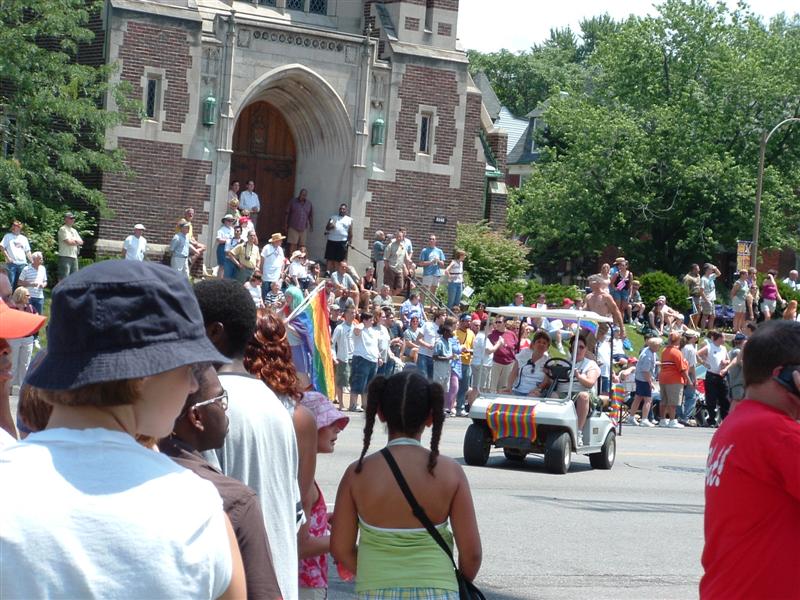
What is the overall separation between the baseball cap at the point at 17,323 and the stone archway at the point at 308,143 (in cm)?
3159

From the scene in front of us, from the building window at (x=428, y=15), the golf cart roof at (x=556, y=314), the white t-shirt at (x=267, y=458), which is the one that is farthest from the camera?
the building window at (x=428, y=15)

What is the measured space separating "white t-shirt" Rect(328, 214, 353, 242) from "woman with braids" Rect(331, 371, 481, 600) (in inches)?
1118

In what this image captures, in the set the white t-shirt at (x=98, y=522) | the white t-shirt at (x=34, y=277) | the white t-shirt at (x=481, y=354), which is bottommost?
the white t-shirt at (x=481, y=354)

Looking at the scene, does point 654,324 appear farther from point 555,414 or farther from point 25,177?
point 555,414

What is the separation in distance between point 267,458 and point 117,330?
75.0 inches

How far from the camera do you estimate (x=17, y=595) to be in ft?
7.10

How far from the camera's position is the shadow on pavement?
12.9 m

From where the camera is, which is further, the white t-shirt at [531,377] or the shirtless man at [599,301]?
the shirtless man at [599,301]

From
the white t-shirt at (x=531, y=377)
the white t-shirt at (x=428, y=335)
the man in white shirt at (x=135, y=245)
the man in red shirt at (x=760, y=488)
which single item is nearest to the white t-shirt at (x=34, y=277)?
the man in white shirt at (x=135, y=245)

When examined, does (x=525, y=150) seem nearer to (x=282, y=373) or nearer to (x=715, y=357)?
(x=715, y=357)

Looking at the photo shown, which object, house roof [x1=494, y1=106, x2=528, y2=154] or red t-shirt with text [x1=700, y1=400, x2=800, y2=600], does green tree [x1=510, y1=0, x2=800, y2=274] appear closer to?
house roof [x1=494, y1=106, x2=528, y2=154]

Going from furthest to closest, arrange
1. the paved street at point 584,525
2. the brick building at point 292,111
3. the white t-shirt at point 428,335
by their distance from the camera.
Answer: the brick building at point 292,111
the white t-shirt at point 428,335
the paved street at point 584,525

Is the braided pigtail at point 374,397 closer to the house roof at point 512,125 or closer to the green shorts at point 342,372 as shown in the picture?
the green shorts at point 342,372

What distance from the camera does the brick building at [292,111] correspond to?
32.5 metres
